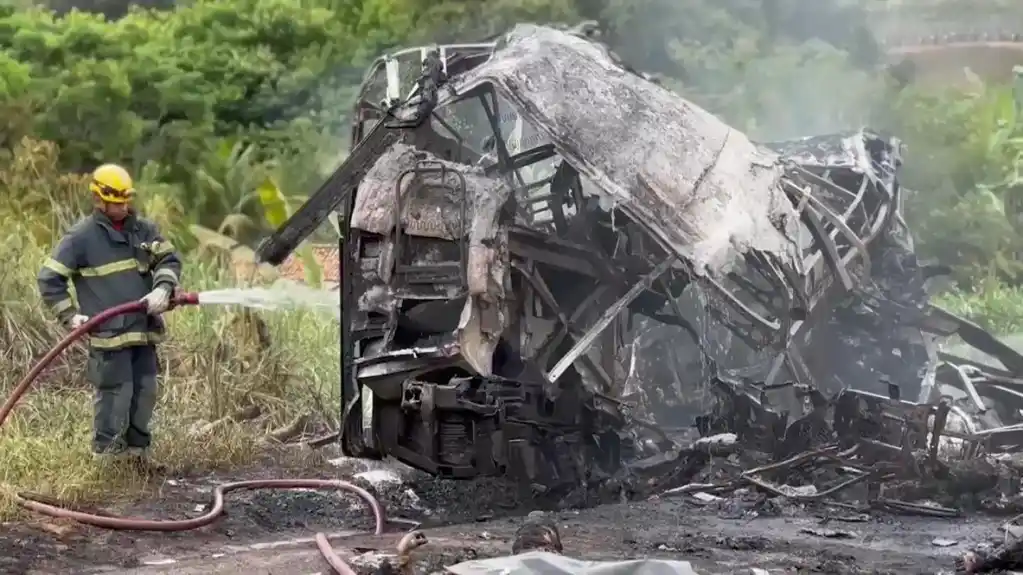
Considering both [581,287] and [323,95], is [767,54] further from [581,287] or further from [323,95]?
[581,287]

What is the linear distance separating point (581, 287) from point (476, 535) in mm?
1517

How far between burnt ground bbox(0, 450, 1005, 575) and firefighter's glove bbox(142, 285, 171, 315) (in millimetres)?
986

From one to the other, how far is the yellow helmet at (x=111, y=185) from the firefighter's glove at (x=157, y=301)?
1.68 ft

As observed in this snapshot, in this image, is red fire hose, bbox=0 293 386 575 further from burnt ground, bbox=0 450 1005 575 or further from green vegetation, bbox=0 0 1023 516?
green vegetation, bbox=0 0 1023 516

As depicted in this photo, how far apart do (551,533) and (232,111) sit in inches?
384

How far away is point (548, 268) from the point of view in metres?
5.61

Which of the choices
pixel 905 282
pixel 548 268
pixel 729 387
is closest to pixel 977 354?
pixel 905 282

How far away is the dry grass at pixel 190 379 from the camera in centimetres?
627

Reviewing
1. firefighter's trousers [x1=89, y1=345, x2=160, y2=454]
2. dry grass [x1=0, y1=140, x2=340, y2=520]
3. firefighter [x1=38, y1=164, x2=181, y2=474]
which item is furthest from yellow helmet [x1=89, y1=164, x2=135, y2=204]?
dry grass [x1=0, y1=140, x2=340, y2=520]

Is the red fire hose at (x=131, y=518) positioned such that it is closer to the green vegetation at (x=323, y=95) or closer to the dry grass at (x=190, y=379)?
the dry grass at (x=190, y=379)

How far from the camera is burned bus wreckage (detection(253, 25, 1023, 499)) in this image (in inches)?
203

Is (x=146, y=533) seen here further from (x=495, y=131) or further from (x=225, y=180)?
(x=225, y=180)

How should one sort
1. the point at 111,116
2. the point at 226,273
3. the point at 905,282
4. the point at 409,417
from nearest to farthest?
the point at 409,417
the point at 905,282
the point at 226,273
the point at 111,116

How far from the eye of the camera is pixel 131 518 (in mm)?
5145
